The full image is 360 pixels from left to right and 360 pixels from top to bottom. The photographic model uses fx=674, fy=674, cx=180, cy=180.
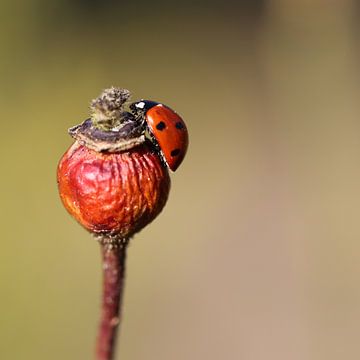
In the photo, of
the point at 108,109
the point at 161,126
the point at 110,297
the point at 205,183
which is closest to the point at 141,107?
the point at 161,126

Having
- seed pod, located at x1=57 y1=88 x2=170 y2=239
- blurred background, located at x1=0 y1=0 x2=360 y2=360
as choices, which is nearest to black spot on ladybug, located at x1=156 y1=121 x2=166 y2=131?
seed pod, located at x1=57 y1=88 x2=170 y2=239

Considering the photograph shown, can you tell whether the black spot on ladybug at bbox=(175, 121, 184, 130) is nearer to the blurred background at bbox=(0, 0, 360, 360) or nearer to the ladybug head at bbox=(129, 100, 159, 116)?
the ladybug head at bbox=(129, 100, 159, 116)

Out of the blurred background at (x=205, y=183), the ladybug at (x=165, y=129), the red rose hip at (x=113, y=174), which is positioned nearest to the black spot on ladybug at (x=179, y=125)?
the ladybug at (x=165, y=129)

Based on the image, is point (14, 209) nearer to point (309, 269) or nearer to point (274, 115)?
point (309, 269)

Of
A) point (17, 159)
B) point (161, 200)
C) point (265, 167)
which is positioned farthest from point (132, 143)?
point (265, 167)

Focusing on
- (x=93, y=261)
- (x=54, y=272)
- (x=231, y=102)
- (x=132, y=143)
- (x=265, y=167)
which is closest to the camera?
(x=132, y=143)

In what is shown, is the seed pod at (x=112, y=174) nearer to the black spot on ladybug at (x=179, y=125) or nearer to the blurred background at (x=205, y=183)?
the black spot on ladybug at (x=179, y=125)

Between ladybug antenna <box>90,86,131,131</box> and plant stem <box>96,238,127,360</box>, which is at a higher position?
ladybug antenna <box>90,86,131,131</box>
